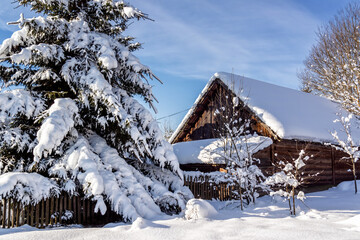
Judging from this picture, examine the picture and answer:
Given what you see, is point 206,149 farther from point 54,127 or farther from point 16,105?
point 16,105

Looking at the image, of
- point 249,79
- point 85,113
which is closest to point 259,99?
point 249,79

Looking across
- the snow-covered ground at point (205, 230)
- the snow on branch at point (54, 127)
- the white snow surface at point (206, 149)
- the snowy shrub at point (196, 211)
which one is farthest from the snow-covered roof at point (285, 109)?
the snow on branch at point (54, 127)

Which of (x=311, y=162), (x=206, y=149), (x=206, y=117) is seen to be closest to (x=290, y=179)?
(x=206, y=149)

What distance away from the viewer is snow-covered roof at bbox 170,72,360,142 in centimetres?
1410

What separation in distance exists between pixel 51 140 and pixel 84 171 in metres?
1.09

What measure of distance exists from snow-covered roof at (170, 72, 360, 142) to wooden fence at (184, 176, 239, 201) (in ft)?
10.7

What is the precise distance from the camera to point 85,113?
9.57 metres

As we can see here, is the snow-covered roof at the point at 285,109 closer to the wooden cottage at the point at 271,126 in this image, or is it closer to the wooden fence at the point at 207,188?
the wooden cottage at the point at 271,126

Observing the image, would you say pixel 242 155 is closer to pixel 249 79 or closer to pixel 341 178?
pixel 249 79

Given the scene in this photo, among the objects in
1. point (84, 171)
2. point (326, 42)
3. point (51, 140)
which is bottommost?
point (84, 171)

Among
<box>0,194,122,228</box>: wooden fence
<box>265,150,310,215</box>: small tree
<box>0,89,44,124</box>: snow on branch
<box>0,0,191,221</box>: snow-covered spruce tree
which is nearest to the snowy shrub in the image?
<box>0,0,191,221</box>: snow-covered spruce tree

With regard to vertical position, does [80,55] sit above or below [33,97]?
above

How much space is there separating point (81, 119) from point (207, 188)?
20.5 ft

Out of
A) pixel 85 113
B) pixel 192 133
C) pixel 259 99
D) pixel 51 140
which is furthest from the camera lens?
pixel 192 133
